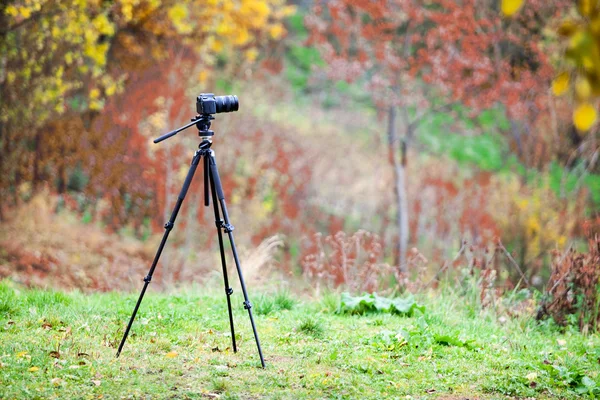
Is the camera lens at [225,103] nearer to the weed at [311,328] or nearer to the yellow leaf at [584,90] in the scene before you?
the weed at [311,328]

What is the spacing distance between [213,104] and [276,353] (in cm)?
184

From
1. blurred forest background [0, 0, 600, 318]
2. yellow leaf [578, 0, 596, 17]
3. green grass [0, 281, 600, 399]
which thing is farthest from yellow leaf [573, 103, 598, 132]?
blurred forest background [0, 0, 600, 318]

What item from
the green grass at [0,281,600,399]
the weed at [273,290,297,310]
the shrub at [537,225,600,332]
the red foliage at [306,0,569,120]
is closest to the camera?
the green grass at [0,281,600,399]

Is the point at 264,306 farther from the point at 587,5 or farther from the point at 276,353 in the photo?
the point at 587,5

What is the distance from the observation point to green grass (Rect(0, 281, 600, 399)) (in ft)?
13.3

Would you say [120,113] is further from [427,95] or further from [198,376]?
[198,376]

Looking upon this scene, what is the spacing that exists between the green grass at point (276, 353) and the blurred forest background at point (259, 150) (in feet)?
9.73

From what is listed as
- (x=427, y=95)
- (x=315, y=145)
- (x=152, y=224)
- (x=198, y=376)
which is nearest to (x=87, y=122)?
(x=152, y=224)

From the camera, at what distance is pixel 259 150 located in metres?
15.2

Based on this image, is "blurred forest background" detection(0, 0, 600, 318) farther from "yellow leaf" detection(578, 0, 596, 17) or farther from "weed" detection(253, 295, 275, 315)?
"yellow leaf" detection(578, 0, 596, 17)

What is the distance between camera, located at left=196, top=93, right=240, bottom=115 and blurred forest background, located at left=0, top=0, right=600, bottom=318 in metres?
4.22

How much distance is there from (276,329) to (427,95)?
Result: 10.7 metres

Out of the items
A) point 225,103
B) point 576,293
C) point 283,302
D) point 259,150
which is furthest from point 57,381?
point 259,150

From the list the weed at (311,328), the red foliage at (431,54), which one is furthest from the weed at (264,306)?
the red foliage at (431,54)
